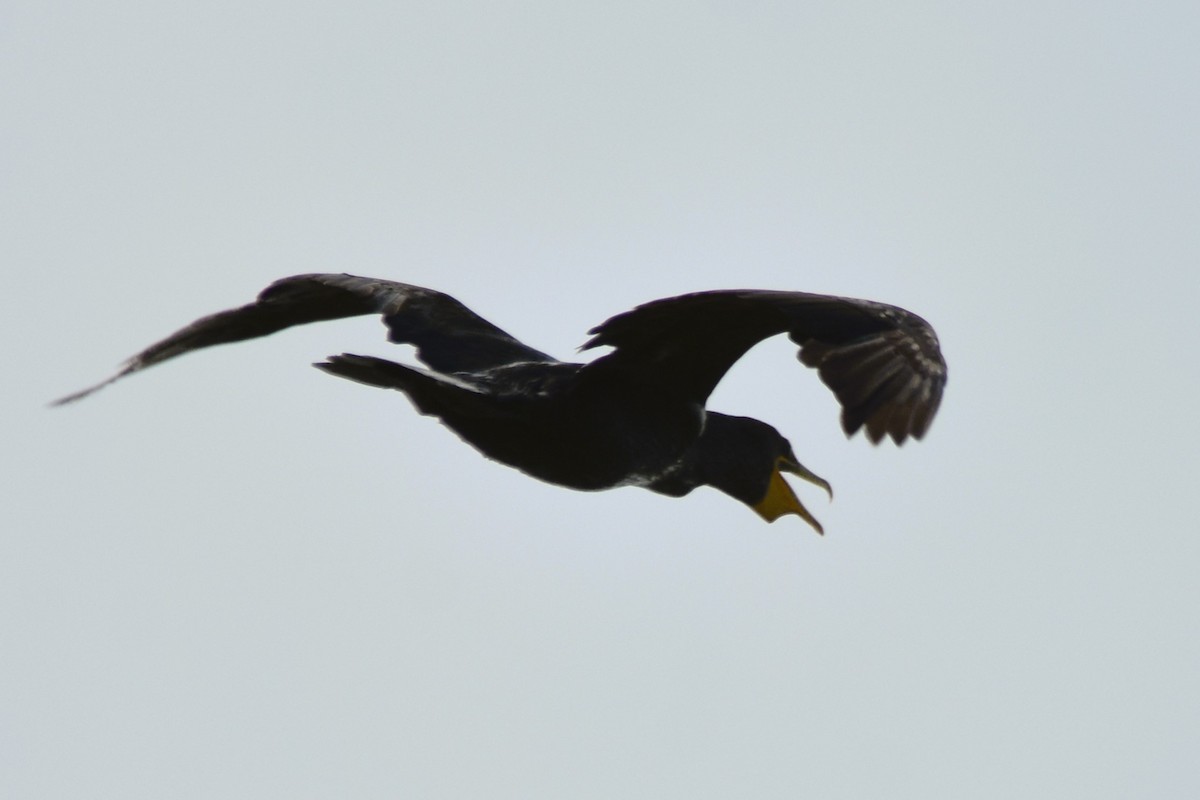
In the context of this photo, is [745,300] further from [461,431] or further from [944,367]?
[461,431]

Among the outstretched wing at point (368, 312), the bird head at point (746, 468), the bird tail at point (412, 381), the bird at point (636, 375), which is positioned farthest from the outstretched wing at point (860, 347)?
the outstretched wing at point (368, 312)

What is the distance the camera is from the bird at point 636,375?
22.2 feet

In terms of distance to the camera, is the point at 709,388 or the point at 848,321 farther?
the point at 709,388

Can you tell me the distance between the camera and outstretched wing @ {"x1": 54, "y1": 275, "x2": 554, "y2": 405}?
27.4 ft

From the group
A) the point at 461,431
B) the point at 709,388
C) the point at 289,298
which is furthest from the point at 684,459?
the point at 289,298

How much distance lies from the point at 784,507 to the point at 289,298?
2.38m

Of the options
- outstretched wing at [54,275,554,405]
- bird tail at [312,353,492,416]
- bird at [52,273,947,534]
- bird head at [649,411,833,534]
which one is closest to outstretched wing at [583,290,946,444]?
bird at [52,273,947,534]

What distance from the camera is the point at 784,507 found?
362 inches

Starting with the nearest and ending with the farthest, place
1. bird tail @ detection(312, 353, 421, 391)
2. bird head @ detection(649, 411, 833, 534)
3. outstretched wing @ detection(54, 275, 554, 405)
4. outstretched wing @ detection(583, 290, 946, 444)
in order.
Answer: outstretched wing @ detection(583, 290, 946, 444)
bird tail @ detection(312, 353, 421, 391)
outstretched wing @ detection(54, 275, 554, 405)
bird head @ detection(649, 411, 833, 534)

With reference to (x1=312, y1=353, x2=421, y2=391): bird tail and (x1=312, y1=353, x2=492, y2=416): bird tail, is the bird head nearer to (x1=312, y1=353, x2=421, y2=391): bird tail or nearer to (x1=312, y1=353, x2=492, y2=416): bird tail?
(x1=312, y1=353, x2=492, y2=416): bird tail

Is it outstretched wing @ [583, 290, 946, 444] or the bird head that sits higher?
outstretched wing @ [583, 290, 946, 444]

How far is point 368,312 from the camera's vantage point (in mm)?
8914

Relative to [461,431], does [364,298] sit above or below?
above

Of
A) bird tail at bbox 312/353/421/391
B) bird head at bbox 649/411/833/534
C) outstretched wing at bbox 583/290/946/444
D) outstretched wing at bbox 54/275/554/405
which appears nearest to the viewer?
outstretched wing at bbox 583/290/946/444
